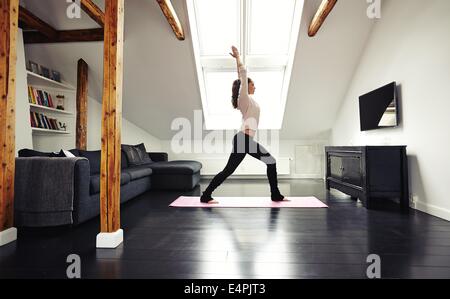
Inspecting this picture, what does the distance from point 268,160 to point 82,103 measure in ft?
12.2

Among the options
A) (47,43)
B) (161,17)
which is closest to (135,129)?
(47,43)

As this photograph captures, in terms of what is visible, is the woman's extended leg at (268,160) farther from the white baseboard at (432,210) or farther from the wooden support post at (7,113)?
the wooden support post at (7,113)

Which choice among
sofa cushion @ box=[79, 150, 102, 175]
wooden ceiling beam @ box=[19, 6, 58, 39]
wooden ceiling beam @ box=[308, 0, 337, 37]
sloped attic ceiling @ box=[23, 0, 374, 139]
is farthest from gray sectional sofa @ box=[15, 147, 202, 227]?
wooden ceiling beam @ box=[308, 0, 337, 37]

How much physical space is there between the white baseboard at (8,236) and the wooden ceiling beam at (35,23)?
126 inches

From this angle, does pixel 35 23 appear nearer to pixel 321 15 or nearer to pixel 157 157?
pixel 157 157

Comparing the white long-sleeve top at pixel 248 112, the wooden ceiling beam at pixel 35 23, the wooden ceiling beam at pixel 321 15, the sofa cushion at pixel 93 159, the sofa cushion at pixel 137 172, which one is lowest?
the sofa cushion at pixel 137 172

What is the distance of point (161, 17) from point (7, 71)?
7.45 ft

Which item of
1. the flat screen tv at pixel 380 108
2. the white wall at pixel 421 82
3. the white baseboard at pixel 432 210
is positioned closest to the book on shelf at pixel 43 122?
the flat screen tv at pixel 380 108

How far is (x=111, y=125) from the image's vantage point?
1.70 m

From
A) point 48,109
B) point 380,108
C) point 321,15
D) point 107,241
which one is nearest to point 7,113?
point 107,241

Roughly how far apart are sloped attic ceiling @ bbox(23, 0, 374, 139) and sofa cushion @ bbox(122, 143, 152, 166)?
101cm

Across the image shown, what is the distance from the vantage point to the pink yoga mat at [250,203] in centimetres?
280

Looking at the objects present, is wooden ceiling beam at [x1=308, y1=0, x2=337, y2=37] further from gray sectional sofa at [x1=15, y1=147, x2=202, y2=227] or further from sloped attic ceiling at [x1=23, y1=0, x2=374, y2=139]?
gray sectional sofa at [x1=15, y1=147, x2=202, y2=227]

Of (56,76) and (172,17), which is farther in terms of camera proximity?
(56,76)
